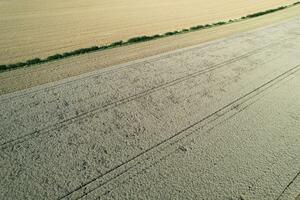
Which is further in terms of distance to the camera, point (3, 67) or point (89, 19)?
point (89, 19)

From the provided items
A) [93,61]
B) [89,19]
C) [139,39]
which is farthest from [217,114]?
[89,19]

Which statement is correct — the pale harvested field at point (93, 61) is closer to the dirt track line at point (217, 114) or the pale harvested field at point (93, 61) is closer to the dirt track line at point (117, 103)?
the dirt track line at point (117, 103)

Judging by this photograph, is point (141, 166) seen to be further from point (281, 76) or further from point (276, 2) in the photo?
point (276, 2)

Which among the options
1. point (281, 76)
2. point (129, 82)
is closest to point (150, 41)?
point (129, 82)

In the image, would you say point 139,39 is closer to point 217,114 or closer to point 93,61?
point 93,61

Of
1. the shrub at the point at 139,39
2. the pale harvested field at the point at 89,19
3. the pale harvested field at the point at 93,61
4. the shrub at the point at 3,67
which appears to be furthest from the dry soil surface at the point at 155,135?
the pale harvested field at the point at 89,19

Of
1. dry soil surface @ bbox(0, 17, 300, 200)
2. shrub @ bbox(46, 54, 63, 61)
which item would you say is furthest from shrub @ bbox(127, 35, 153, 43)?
shrub @ bbox(46, 54, 63, 61)

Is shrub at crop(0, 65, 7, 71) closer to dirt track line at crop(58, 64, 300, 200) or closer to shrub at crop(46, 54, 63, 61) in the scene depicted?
shrub at crop(46, 54, 63, 61)

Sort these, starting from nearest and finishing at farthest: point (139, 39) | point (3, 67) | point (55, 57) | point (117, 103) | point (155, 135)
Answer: point (155, 135) → point (117, 103) → point (3, 67) → point (55, 57) → point (139, 39)
